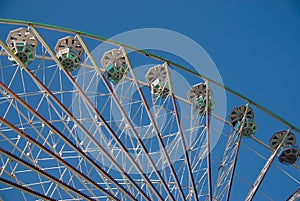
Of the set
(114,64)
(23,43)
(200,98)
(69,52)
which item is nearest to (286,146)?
(200,98)

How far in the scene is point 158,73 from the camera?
34.0m

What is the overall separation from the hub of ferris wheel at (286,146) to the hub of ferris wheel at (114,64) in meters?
10.9

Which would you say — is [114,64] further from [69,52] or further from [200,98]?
[200,98]

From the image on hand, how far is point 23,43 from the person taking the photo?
29.3 m

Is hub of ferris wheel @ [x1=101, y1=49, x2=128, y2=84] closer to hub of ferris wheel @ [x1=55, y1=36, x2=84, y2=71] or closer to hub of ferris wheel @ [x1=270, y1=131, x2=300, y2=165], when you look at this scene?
hub of ferris wheel @ [x1=55, y1=36, x2=84, y2=71]

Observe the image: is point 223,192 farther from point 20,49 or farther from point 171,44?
point 20,49

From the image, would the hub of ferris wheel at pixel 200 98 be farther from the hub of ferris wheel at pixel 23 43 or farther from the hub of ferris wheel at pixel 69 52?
the hub of ferris wheel at pixel 23 43

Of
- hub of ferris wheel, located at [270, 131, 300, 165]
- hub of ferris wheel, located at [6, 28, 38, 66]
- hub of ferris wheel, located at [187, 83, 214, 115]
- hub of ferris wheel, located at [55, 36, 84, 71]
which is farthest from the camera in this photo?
hub of ferris wheel, located at [270, 131, 300, 165]

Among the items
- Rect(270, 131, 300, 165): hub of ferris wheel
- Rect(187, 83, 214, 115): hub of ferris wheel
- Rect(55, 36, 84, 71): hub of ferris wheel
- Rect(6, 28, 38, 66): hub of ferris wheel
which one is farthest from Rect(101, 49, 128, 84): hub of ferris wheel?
Rect(270, 131, 300, 165): hub of ferris wheel

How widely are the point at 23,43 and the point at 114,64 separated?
5425mm

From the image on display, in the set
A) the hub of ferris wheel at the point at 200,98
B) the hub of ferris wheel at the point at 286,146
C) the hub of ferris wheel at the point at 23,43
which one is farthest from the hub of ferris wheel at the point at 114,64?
the hub of ferris wheel at the point at 286,146

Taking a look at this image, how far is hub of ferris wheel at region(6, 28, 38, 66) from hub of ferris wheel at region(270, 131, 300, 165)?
16288 mm

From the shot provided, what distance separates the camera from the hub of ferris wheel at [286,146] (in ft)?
118

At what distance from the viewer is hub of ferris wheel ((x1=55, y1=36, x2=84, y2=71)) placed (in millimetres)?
30547
